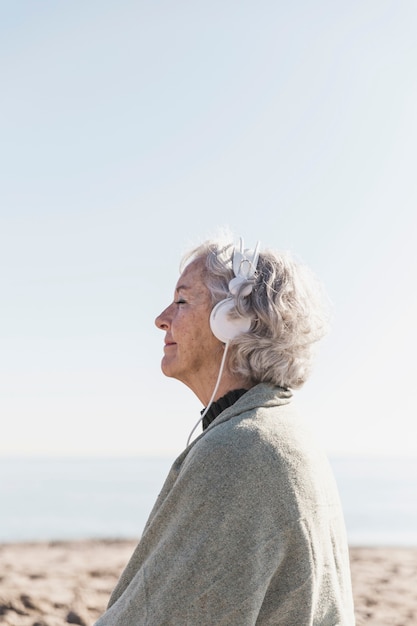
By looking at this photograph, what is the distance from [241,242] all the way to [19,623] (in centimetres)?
337

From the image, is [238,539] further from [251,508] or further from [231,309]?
[231,309]

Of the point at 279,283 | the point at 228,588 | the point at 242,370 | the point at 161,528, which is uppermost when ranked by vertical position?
the point at 279,283

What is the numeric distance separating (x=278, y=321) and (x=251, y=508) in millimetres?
506

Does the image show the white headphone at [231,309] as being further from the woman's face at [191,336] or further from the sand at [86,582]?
the sand at [86,582]

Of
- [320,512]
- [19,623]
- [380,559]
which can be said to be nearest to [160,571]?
[320,512]

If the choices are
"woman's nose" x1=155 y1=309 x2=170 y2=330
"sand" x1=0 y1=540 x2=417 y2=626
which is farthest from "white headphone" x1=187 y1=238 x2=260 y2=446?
"sand" x1=0 y1=540 x2=417 y2=626

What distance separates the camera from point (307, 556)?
1724mm

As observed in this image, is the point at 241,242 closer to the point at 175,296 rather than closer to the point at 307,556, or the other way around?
the point at 175,296

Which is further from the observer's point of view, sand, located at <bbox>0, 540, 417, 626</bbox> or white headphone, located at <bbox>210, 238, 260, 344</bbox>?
sand, located at <bbox>0, 540, 417, 626</bbox>

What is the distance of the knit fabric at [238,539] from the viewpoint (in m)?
1.67

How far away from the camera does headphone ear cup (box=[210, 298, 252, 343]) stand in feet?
6.58

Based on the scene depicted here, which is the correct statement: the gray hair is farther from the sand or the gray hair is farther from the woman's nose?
the sand

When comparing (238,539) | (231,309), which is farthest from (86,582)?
(238,539)

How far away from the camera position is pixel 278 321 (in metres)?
1.99
